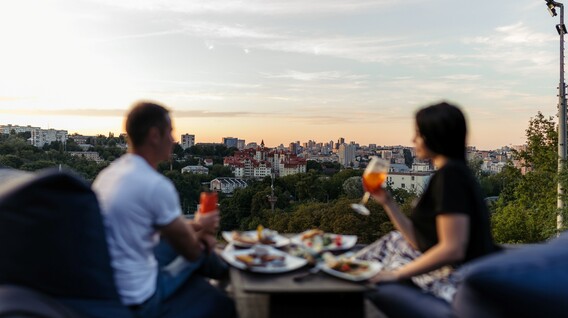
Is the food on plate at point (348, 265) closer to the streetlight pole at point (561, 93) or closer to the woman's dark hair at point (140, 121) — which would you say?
the woman's dark hair at point (140, 121)

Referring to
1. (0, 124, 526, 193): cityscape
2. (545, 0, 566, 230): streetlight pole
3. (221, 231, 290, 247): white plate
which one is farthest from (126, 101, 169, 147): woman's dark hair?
(0, 124, 526, 193): cityscape

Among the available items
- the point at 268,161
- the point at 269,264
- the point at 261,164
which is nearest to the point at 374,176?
the point at 269,264

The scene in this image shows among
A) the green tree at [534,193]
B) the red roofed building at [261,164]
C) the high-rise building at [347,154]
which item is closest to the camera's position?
the green tree at [534,193]

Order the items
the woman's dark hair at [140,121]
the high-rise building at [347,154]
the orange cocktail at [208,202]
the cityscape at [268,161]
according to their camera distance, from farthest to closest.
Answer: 1. the high-rise building at [347,154]
2. the cityscape at [268,161]
3. the orange cocktail at [208,202]
4. the woman's dark hair at [140,121]

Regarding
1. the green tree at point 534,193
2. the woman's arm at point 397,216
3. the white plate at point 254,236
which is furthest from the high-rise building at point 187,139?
the woman's arm at point 397,216

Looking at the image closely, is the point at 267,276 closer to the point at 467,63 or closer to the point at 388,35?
the point at 467,63

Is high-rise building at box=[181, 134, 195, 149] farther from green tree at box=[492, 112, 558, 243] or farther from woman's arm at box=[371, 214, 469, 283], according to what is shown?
woman's arm at box=[371, 214, 469, 283]

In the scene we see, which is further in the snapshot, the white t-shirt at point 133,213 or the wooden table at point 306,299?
the wooden table at point 306,299

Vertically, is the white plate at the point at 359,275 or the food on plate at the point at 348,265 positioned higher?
the food on plate at the point at 348,265
